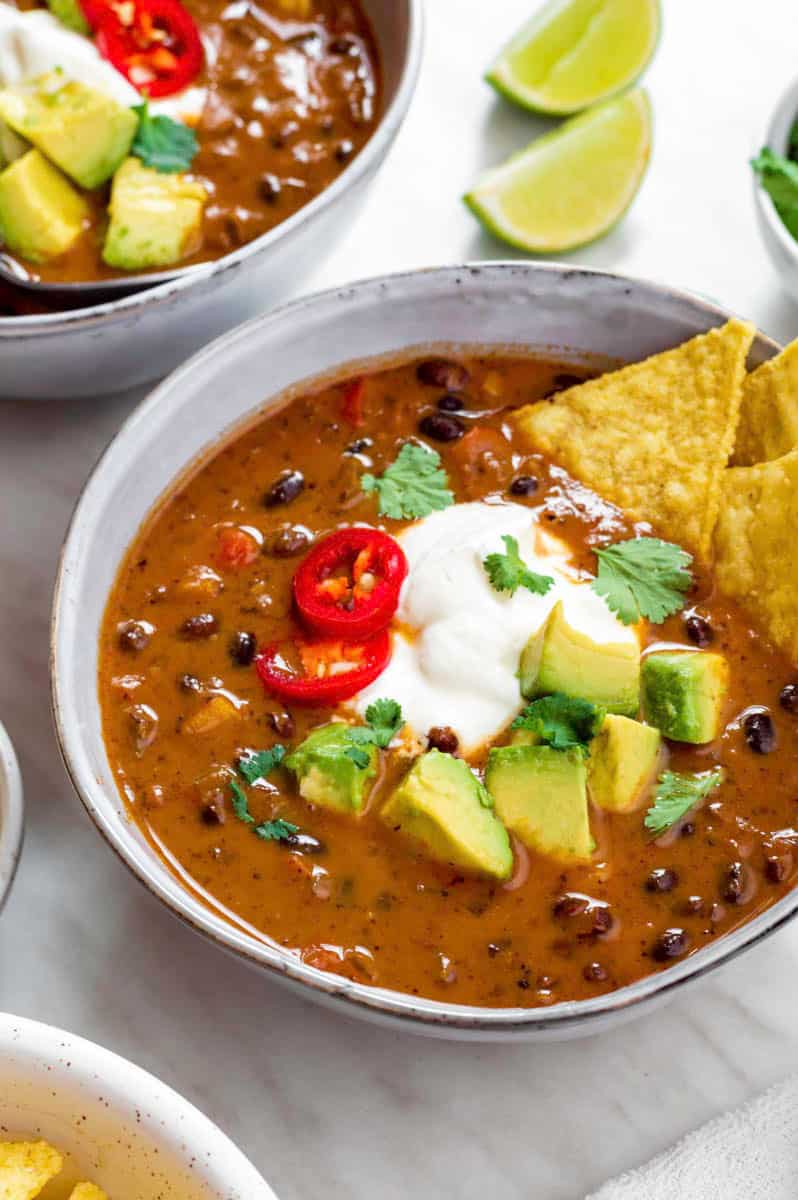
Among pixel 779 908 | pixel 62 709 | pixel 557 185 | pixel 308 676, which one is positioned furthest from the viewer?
pixel 557 185

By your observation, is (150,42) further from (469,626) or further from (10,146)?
(469,626)

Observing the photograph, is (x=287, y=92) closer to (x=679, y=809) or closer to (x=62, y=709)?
(x=62, y=709)

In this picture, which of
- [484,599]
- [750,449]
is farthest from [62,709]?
[750,449]

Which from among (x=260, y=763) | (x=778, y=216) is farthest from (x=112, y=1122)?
(x=778, y=216)

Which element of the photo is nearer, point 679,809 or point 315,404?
point 679,809

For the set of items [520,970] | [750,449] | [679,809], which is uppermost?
[750,449]

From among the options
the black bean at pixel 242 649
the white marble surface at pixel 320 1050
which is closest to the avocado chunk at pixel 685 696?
the white marble surface at pixel 320 1050
